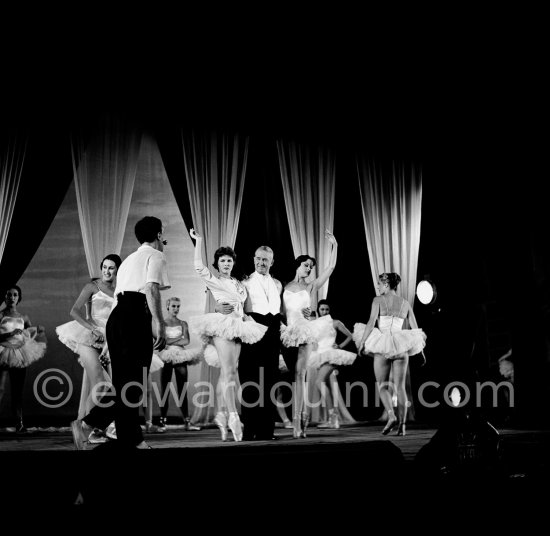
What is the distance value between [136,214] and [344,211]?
115 inches

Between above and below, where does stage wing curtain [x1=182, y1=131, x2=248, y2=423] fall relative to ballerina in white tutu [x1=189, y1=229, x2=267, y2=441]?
above

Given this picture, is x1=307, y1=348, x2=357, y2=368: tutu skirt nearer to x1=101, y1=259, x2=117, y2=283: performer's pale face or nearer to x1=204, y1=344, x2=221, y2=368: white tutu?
x1=204, y1=344, x2=221, y2=368: white tutu

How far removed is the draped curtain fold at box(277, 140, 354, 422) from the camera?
9453 mm

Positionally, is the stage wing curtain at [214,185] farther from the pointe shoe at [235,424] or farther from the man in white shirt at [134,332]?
the man in white shirt at [134,332]

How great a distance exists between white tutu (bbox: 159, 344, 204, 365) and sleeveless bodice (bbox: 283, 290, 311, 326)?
2018 mm

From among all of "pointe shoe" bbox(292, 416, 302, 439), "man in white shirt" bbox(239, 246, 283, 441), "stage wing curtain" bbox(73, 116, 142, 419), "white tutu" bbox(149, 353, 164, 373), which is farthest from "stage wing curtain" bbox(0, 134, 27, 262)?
"pointe shoe" bbox(292, 416, 302, 439)

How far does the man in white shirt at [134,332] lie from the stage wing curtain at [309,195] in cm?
493

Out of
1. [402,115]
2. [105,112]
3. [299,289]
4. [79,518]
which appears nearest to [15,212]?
[105,112]

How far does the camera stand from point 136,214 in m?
10.4

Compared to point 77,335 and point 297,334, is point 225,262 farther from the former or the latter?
point 77,335

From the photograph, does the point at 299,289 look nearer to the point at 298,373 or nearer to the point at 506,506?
the point at 298,373

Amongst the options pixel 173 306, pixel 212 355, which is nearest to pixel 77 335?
pixel 212 355

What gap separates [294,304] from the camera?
21.7 feet

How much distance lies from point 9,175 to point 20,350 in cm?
199
